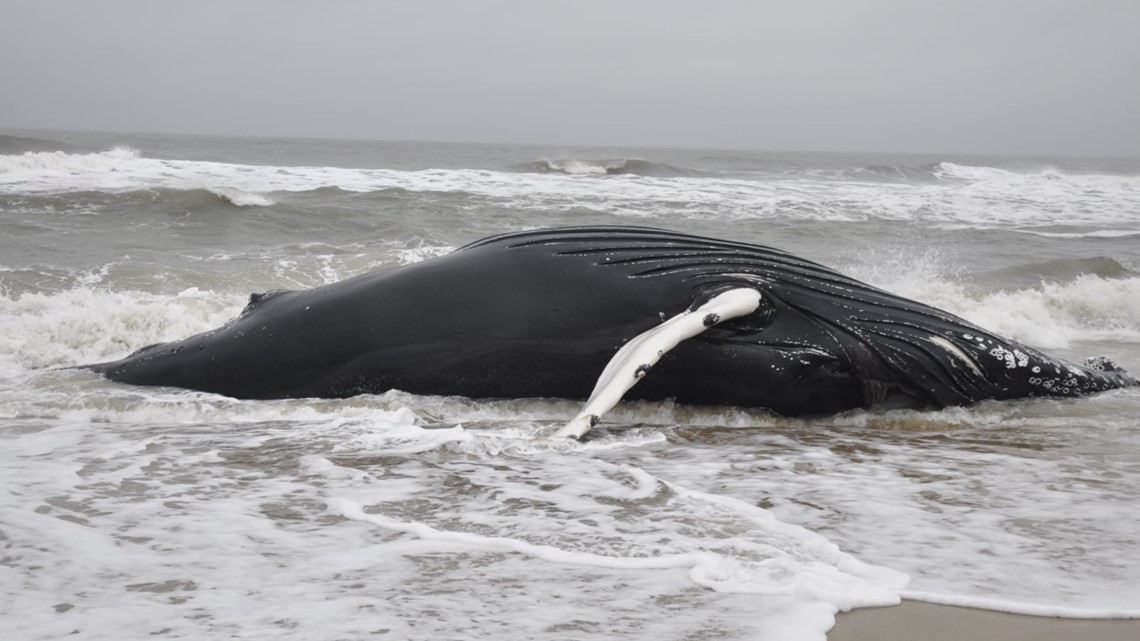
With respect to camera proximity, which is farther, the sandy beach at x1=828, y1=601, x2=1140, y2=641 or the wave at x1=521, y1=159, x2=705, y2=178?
the wave at x1=521, y1=159, x2=705, y2=178

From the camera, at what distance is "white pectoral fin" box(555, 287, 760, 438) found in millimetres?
5473

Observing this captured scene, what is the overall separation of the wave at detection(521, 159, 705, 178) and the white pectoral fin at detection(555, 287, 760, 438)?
38.0m

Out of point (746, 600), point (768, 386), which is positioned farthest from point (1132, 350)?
point (746, 600)

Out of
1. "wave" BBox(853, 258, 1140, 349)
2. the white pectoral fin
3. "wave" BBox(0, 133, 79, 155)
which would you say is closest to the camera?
the white pectoral fin

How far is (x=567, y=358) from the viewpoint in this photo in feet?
20.5

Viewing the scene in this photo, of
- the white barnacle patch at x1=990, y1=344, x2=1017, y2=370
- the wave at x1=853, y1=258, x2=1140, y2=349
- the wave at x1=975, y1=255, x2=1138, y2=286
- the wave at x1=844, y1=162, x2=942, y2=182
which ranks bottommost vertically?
the wave at x1=853, y1=258, x2=1140, y2=349

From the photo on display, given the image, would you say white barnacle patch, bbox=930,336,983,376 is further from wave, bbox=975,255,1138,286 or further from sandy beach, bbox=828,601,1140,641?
wave, bbox=975,255,1138,286

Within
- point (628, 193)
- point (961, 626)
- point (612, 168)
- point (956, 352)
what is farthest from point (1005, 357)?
point (612, 168)

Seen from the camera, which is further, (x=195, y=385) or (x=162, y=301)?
Answer: (x=162, y=301)

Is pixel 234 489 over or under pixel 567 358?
under

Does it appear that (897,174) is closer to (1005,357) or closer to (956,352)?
(1005,357)

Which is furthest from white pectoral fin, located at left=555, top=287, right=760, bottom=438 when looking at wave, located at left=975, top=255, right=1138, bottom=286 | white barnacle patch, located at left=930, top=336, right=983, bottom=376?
wave, located at left=975, top=255, right=1138, bottom=286

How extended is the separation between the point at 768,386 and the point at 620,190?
23455mm

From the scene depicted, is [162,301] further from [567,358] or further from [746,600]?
[746,600]
